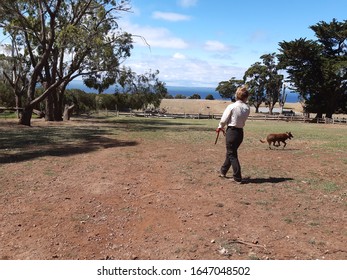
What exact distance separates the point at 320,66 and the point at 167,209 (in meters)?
44.8

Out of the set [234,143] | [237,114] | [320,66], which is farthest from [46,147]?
[320,66]

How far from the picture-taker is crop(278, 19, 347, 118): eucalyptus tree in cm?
4431

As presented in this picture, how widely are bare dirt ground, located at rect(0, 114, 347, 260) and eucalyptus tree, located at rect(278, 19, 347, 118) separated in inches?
1510

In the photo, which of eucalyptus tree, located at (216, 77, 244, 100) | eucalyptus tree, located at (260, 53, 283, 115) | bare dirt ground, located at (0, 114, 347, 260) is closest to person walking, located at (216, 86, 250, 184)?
bare dirt ground, located at (0, 114, 347, 260)

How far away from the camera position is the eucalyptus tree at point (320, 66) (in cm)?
4431

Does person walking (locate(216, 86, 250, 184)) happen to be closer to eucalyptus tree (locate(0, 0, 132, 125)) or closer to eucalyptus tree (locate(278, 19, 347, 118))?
eucalyptus tree (locate(0, 0, 132, 125))

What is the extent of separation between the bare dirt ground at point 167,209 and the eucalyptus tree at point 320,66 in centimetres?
3836

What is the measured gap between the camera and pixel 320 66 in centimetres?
4528

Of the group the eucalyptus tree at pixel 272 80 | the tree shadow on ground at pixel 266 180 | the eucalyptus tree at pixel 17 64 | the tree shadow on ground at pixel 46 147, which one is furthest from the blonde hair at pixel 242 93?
the eucalyptus tree at pixel 272 80

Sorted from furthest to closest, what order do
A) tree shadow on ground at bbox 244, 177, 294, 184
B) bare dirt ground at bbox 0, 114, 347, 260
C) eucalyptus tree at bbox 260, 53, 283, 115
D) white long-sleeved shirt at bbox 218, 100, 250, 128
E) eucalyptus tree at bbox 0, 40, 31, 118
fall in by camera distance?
eucalyptus tree at bbox 260, 53, 283, 115
eucalyptus tree at bbox 0, 40, 31, 118
tree shadow on ground at bbox 244, 177, 294, 184
white long-sleeved shirt at bbox 218, 100, 250, 128
bare dirt ground at bbox 0, 114, 347, 260

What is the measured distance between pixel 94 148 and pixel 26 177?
176 inches

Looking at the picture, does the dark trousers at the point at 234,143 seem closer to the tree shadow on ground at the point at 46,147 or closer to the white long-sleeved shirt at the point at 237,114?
the white long-sleeved shirt at the point at 237,114

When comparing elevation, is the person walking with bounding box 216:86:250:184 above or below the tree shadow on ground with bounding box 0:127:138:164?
above
